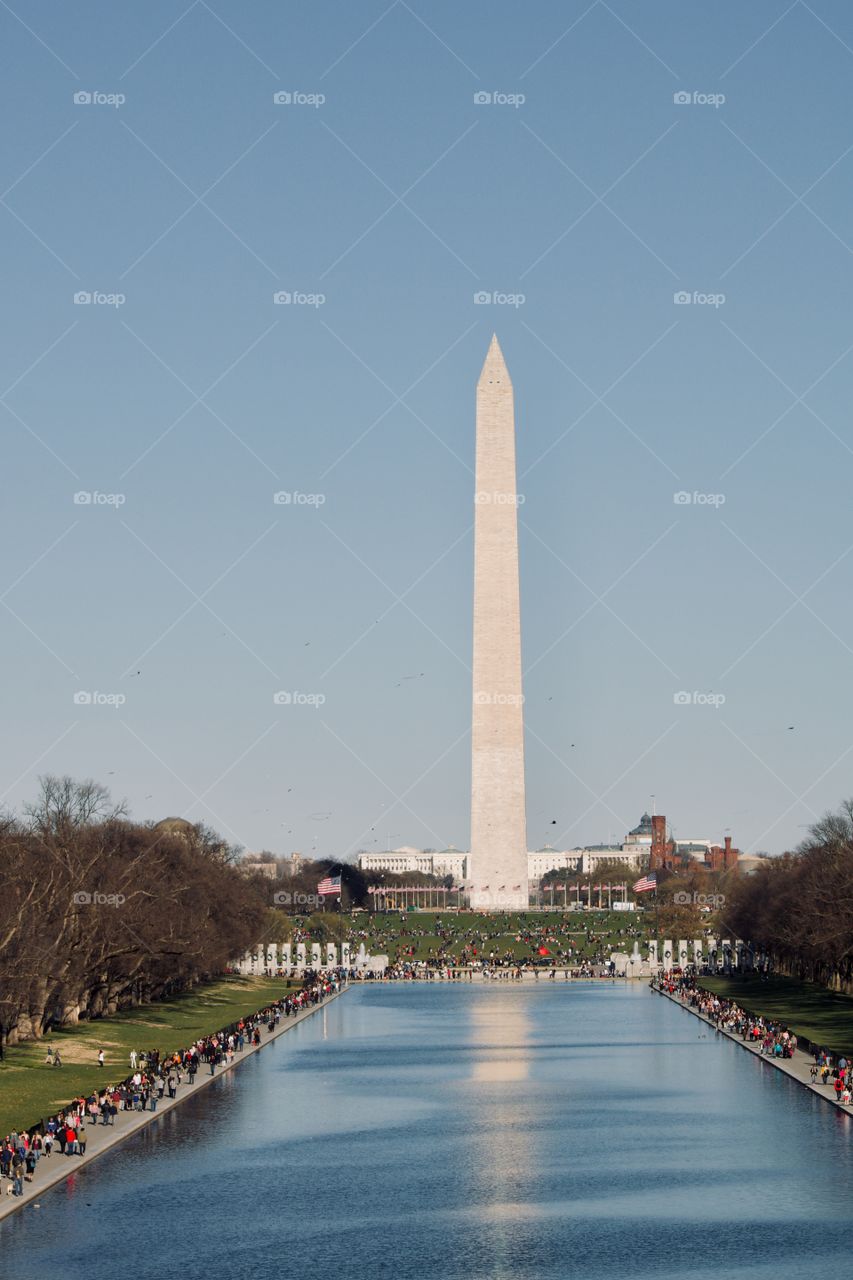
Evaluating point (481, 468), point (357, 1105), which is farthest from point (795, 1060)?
point (481, 468)

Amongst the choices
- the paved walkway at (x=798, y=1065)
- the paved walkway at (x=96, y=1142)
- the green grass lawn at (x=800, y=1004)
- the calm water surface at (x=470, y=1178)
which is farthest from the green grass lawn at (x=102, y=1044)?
the green grass lawn at (x=800, y=1004)

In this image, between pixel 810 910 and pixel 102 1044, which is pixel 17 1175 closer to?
pixel 102 1044

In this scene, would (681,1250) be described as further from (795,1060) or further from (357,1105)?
(795,1060)

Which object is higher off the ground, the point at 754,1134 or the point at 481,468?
the point at 481,468

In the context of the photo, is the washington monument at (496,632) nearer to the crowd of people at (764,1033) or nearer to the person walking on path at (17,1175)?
the crowd of people at (764,1033)

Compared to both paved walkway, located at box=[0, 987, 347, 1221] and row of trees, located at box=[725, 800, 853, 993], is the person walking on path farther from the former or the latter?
row of trees, located at box=[725, 800, 853, 993]

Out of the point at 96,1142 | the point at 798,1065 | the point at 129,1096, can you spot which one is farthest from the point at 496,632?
the point at 96,1142
